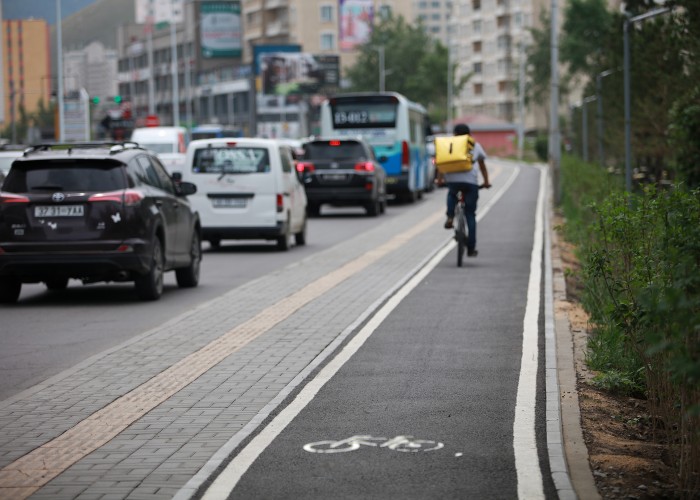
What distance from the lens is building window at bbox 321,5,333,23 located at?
13650 cm

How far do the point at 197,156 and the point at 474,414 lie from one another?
54.4 feet

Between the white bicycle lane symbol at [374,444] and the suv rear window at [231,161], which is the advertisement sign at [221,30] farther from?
the white bicycle lane symbol at [374,444]

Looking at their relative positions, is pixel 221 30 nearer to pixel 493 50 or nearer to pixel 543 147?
pixel 493 50

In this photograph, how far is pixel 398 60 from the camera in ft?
399

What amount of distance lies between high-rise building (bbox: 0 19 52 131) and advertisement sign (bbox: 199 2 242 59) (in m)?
63.9

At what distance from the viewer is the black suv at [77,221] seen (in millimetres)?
15328

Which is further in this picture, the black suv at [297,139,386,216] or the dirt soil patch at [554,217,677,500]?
the black suv at [297,139,386,216]

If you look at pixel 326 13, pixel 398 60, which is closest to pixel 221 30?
pixel 326 13

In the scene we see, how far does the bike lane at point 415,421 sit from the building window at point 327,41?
124m

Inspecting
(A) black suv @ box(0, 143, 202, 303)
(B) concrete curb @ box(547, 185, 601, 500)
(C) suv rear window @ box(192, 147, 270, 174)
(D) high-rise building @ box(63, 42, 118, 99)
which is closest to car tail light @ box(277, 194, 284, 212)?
(C) suv rear window @ box(192, 147, 270, 174)

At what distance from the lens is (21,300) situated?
16516 mm

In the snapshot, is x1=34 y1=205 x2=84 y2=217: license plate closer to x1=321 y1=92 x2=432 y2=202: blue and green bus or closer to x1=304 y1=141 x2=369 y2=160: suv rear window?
x1=304 y1=141 x2=369 y2=160: suv rear window

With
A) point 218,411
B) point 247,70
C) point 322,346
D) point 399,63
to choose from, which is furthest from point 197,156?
point 247,70

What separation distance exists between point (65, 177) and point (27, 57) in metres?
54.8
